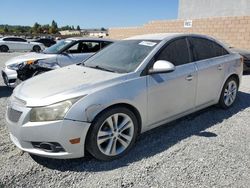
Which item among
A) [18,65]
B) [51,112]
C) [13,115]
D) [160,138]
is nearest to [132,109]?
[160,138]

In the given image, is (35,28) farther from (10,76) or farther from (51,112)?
(51,112)

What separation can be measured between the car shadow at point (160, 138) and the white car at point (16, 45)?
71.7ft

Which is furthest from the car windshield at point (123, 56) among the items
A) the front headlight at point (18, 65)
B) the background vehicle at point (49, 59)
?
the front headlight at point (18, 65)

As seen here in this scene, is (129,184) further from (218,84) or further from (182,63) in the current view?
(218,84)

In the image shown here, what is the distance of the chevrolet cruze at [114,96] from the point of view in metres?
3.24

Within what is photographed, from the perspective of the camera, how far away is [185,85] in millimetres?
4402

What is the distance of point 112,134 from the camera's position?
3590 millimetres

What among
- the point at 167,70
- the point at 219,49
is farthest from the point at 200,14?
the point at 167,70

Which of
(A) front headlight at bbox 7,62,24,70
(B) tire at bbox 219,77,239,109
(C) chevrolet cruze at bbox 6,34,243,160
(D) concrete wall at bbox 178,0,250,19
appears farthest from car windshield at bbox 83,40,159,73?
(D) concrete wall at bbox 178,0,250,19

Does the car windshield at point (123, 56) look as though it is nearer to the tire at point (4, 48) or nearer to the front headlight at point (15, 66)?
the front headlight at point (15, 66)

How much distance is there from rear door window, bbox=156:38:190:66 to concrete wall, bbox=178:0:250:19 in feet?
56.6

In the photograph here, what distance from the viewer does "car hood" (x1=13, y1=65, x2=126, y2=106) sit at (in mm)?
3301

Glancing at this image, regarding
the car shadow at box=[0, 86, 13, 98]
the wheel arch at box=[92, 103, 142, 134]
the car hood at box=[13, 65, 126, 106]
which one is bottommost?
the car shadow at box=[0, 86, 13, 98]

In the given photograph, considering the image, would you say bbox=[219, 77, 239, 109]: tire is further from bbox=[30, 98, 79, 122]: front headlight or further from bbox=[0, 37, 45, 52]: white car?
bbox=[0, 37, 45, 52]: white car
